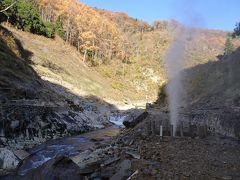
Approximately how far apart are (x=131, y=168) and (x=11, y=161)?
5870 millimetres

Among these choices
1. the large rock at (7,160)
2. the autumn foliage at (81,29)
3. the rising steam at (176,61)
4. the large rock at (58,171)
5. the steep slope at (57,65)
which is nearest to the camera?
the large rock at (58,171)

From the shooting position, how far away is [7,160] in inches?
590

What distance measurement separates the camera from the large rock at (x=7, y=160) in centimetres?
1468

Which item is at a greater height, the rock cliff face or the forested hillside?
the forested hillside

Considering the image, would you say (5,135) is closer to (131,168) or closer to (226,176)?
(131,168)

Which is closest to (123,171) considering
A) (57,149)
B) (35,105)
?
(57,149)

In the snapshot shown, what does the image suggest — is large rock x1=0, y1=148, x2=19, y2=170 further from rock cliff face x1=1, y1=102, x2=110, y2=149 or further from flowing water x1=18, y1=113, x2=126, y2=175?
rock cliff face x1=1, y1=102, x2=110, y2=149

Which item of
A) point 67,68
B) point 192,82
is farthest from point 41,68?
point 192,82

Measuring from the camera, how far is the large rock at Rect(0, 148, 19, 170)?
14680 millimetres

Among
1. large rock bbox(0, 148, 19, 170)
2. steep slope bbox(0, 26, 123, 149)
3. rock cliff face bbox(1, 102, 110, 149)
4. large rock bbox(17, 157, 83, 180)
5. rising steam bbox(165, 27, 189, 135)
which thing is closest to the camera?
large rock bbox(17, 157, 83, 180)

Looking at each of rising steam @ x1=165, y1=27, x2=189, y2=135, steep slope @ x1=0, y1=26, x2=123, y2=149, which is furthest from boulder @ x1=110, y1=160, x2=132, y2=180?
rising steam @ x1=165, y1=27, x2=189, y2=135

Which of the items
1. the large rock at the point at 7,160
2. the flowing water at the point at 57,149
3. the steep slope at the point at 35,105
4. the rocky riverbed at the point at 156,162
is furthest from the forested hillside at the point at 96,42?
the rocky riverbed at the point at 156,162

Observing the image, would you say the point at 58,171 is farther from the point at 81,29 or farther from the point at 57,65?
the point at 81,29

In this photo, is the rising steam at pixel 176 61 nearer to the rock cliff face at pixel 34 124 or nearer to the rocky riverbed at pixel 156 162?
the rocky riverbed at pixel 156 162
